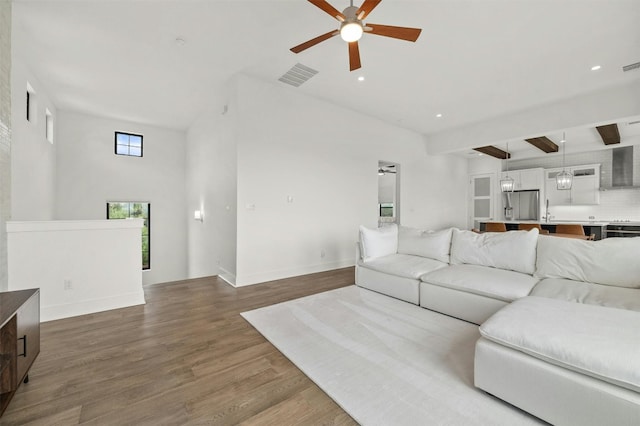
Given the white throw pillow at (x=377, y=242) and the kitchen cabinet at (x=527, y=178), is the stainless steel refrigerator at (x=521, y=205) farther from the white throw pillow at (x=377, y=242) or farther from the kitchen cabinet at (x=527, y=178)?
the white throw pillow at (x=377, y=242)

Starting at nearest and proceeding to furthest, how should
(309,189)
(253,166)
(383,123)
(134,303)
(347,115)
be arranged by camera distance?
(134,303) < (253,166) < (309,189) < (347,115) < (383,123)

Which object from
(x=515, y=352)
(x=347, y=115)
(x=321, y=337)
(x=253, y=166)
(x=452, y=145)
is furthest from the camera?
(x=452, y=145)

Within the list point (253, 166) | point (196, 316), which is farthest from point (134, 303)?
point (253, 166)

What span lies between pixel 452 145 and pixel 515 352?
619 centimetres

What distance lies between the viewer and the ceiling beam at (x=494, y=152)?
725 cm

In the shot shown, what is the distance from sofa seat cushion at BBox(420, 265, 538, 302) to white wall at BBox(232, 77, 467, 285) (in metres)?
2.30

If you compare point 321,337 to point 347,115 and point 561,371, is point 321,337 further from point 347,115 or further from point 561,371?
point 347,115

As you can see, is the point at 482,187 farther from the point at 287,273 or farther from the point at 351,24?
the point at 351,24

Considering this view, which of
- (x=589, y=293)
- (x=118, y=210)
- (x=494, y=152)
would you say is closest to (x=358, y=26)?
(x=589, y=293)

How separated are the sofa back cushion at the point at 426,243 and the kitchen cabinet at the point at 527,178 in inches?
232

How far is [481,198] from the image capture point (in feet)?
28.4

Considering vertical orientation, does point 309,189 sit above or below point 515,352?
above

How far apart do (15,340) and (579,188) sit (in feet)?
33.9

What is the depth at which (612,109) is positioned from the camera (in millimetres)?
4324
